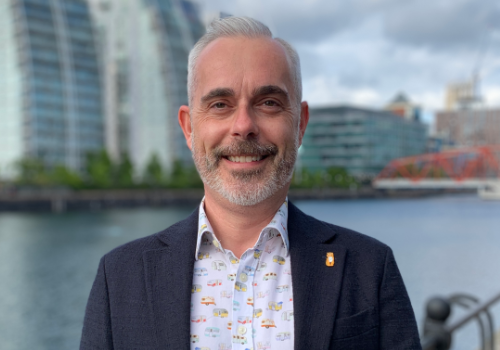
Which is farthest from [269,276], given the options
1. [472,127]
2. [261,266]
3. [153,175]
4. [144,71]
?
[472,127]

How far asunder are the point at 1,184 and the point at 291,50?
53.6m

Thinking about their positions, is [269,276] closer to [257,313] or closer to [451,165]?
[257,313]

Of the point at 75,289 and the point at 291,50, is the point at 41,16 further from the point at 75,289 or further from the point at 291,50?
the point at 291,50

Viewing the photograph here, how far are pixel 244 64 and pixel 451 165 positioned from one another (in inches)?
3548

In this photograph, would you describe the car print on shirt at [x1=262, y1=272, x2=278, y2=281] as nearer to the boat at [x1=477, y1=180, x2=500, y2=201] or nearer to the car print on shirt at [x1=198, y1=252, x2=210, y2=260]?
the car print on shirt at [x1=198, y1=252, x2=210, y2=260]

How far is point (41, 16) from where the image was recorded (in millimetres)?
60594

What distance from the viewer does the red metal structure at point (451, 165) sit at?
76812 mm

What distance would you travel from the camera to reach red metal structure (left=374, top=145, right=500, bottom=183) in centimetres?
7681

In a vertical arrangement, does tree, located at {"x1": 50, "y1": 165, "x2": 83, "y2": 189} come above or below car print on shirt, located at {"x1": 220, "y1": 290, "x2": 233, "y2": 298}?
above

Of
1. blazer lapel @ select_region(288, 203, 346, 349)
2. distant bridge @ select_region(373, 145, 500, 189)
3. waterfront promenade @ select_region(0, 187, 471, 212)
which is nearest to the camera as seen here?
blazer lapel @ select_region(288, 203, 346, 349)

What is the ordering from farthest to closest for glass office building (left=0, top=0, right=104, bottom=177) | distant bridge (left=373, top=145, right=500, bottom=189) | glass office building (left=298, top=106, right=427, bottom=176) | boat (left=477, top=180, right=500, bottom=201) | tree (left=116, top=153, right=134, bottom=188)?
distant bridge (left=373, top=145, right=500, bottom=189)
boat (left=477, top=180, right=500, bottom=201)
glass office building (left=298, top=106, right=427, bottom=176)
glass office building (left=0, top=0, right=104, bottom=177)
tree (left=116, top=153, right=134, bottom=188)

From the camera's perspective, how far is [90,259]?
26.3 m

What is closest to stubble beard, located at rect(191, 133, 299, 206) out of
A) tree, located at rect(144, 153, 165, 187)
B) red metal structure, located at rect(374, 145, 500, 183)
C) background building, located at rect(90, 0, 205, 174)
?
tree, located at rect(144, 153, 165, 187)

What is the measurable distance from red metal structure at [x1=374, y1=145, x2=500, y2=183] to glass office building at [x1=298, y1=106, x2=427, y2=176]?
3.92 metres
